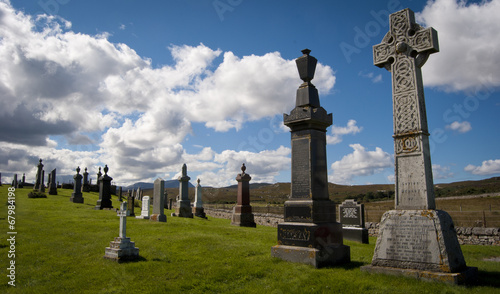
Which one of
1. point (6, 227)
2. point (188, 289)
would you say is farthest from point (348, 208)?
point (6, 227)

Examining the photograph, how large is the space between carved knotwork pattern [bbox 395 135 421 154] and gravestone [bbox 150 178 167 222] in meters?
12.6

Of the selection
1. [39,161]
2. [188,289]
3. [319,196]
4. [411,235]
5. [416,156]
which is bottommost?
[188,289]

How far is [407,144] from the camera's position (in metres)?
6.93

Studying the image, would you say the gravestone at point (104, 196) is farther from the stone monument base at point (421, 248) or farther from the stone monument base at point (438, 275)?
the stone monument base at point (438, 275)

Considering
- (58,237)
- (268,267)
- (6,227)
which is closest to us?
(268,267)

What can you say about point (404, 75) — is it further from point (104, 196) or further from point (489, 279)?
point (104, 196)

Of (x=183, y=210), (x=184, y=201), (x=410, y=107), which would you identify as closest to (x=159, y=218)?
(x=183, y=210)

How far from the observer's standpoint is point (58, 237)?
1080cm

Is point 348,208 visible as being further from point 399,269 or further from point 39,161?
point 39,161

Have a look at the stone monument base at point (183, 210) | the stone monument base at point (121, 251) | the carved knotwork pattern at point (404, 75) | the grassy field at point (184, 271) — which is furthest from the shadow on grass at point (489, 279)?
the stone monument base at point (183, 210)

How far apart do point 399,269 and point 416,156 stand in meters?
2.32

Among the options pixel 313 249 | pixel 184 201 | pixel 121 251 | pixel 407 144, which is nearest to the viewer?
pixel 407 144

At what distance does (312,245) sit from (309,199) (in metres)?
1.12

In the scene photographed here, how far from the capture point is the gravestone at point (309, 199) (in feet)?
25.6
